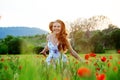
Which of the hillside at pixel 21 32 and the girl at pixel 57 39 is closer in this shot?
the girl at pixel 57 39

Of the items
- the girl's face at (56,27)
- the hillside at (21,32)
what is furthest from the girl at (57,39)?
the hillside at (21,32)

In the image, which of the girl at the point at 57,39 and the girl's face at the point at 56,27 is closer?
the girl at the point at 57,39

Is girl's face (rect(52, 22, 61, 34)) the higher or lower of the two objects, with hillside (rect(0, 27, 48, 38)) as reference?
higher

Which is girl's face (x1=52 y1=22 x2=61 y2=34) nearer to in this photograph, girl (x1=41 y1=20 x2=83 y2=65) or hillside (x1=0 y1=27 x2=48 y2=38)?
girl (x1=41 y1=20 x2=83 y2=65)

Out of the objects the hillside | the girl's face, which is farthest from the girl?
the hillside

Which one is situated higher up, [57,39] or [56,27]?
[56,27]

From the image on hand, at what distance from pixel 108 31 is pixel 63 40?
4218mm

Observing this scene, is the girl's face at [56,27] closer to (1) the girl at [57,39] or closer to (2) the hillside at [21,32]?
(1) the girl at [57,39]

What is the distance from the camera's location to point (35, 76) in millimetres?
660

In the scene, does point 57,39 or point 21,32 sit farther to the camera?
point 21,32

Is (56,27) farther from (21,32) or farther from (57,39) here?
(21,32)

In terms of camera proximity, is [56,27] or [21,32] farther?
[21,32]

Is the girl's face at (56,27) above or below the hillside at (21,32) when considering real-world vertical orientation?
above

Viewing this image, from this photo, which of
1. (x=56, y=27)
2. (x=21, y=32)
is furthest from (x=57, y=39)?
(x=21, y=32)
